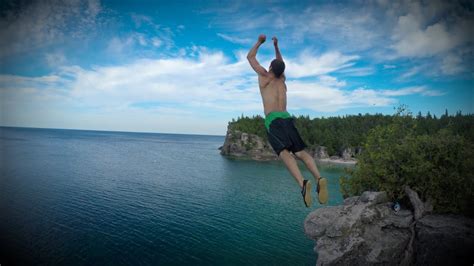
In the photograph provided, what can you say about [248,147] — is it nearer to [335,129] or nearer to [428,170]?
[335,129]

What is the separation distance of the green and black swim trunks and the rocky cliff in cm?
1011

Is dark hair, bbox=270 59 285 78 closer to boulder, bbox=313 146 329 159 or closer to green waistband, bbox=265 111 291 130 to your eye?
green waistband, bbox=265 111 291 130

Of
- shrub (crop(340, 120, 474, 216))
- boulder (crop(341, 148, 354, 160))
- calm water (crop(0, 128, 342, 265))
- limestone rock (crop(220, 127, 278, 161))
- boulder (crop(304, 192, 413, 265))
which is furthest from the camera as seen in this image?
boulder (crop(341, 148, 354, 160))

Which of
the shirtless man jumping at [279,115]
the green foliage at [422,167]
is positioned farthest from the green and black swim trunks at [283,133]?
the green foliage at [422,167]

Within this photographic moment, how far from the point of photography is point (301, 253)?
60.8 ft

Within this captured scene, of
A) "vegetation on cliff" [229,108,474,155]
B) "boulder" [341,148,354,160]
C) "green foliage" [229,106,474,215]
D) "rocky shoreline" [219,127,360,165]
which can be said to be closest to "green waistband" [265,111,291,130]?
"green foliage" [229,106,474,215]

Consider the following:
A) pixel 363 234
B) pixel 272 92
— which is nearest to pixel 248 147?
pixel 363 234

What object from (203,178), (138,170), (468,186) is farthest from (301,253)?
(138,170)

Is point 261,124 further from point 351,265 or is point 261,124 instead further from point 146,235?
point 351,265

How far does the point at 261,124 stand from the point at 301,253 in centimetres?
6758

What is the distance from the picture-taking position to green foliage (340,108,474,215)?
13383 millimetres

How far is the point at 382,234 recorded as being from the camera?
12.6 m

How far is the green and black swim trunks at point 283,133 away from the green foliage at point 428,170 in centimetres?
1307

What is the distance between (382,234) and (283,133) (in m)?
11.2
